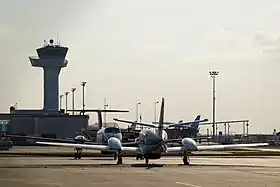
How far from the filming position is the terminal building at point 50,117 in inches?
6471

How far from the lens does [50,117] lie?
16562 cm

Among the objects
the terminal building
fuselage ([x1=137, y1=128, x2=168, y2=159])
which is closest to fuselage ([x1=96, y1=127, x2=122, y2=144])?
fuselage ([x1=137, y1=128, x2=168, y2=159])

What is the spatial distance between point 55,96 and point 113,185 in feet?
501

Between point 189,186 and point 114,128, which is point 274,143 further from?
point 189,186

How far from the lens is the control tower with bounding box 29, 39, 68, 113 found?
591 feet

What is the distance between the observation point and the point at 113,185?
1175 inches

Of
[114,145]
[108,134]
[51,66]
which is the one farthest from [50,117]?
[114,145]

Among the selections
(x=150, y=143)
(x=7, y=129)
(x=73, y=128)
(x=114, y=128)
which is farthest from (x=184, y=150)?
(x=7, y=129)

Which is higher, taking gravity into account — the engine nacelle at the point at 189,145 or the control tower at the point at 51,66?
the control tower at the point at 51,66

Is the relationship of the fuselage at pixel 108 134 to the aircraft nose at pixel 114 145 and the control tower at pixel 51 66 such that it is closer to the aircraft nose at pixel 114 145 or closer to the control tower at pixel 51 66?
the aircraft nose at pixel 114 145

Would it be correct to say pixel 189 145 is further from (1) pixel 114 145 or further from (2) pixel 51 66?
(2) pixel 51 66

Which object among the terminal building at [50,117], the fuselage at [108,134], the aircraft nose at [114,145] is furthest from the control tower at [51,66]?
the aircraft nose at [114,145]

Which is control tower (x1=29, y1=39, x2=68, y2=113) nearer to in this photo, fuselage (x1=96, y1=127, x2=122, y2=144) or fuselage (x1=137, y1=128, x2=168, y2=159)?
fuselage (x1=96, y1=127, x2=122, y2=144)

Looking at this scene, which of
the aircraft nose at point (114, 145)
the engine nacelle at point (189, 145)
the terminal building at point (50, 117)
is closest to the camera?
the engine nacelle at point (189, 145)
